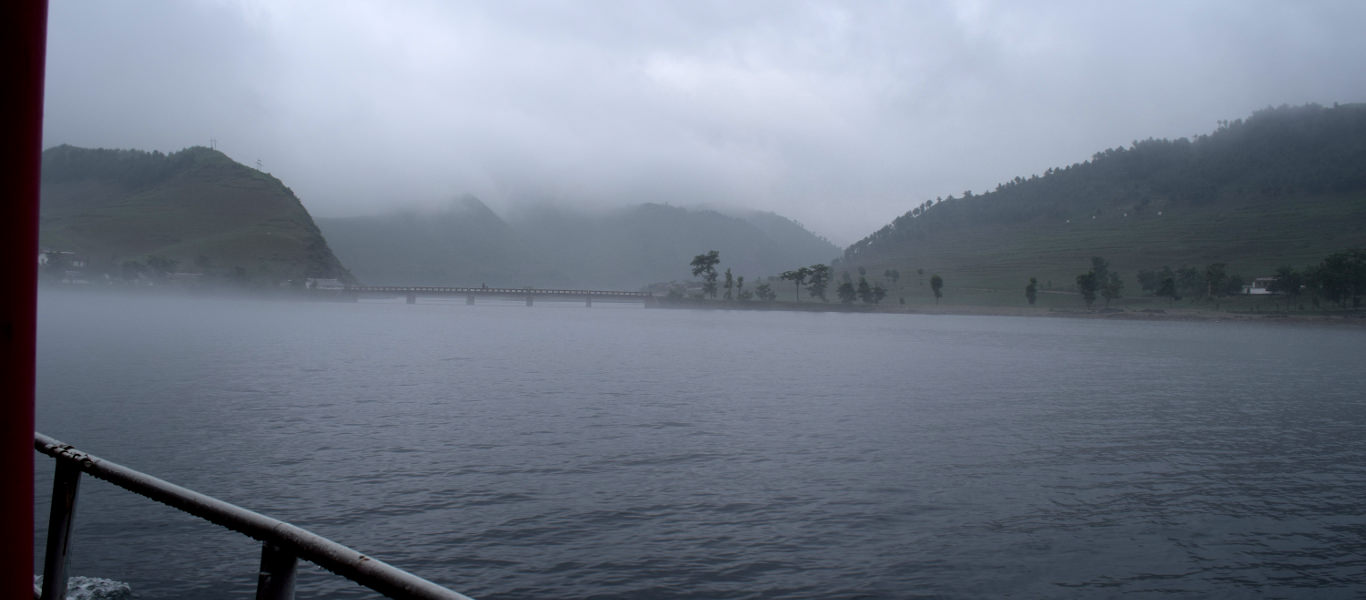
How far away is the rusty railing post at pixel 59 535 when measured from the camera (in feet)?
13.1

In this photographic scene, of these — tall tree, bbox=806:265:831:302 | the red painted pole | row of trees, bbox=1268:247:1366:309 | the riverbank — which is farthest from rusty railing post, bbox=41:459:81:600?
tall tree, bbox=806:265:831:302

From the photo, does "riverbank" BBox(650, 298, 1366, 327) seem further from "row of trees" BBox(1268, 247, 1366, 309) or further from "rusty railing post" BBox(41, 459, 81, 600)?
"rusty railing post" BBox(41, 459, 81, 600)

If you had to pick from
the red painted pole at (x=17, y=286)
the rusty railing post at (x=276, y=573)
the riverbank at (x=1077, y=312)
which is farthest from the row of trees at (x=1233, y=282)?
the red painted pole at (x=17, y=286)

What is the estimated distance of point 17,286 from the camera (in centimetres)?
210

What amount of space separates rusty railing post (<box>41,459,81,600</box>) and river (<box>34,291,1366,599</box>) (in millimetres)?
8320

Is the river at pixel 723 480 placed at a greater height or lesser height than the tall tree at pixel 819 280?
lesser

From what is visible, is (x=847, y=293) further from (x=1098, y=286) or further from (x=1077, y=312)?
(x=1098, y=286)

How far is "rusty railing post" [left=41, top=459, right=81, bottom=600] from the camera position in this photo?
13.1 ft

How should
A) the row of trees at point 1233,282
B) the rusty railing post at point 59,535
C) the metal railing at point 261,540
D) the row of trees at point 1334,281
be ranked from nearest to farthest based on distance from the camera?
the metal railing at point 261,540
the rusty railing post at point 59,535
the row of trees at point 1334,281
the row of trees at point 1233,282

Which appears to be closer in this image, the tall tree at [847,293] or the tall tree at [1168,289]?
the tall tree at [1168,289]

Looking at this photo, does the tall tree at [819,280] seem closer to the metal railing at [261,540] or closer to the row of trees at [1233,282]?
the row of trees at [1233,282]

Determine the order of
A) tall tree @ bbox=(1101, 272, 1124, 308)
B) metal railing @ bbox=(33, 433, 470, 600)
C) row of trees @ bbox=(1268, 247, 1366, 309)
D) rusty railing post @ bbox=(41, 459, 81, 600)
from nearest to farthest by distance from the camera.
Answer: metal railing @ bbox=(33, 433, 470, 600)
rusty railing post @ bbox=(41, 459, 81, 600)
row of trees @ bbox=(1268, 247, 1366, 309)
tall tree @ bbox=(1101, 272, 1124, 308)

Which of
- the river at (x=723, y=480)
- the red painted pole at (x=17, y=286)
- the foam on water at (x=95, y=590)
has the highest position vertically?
the red painted pole at (x=17, y=286)

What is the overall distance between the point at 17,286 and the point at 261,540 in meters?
1.12
